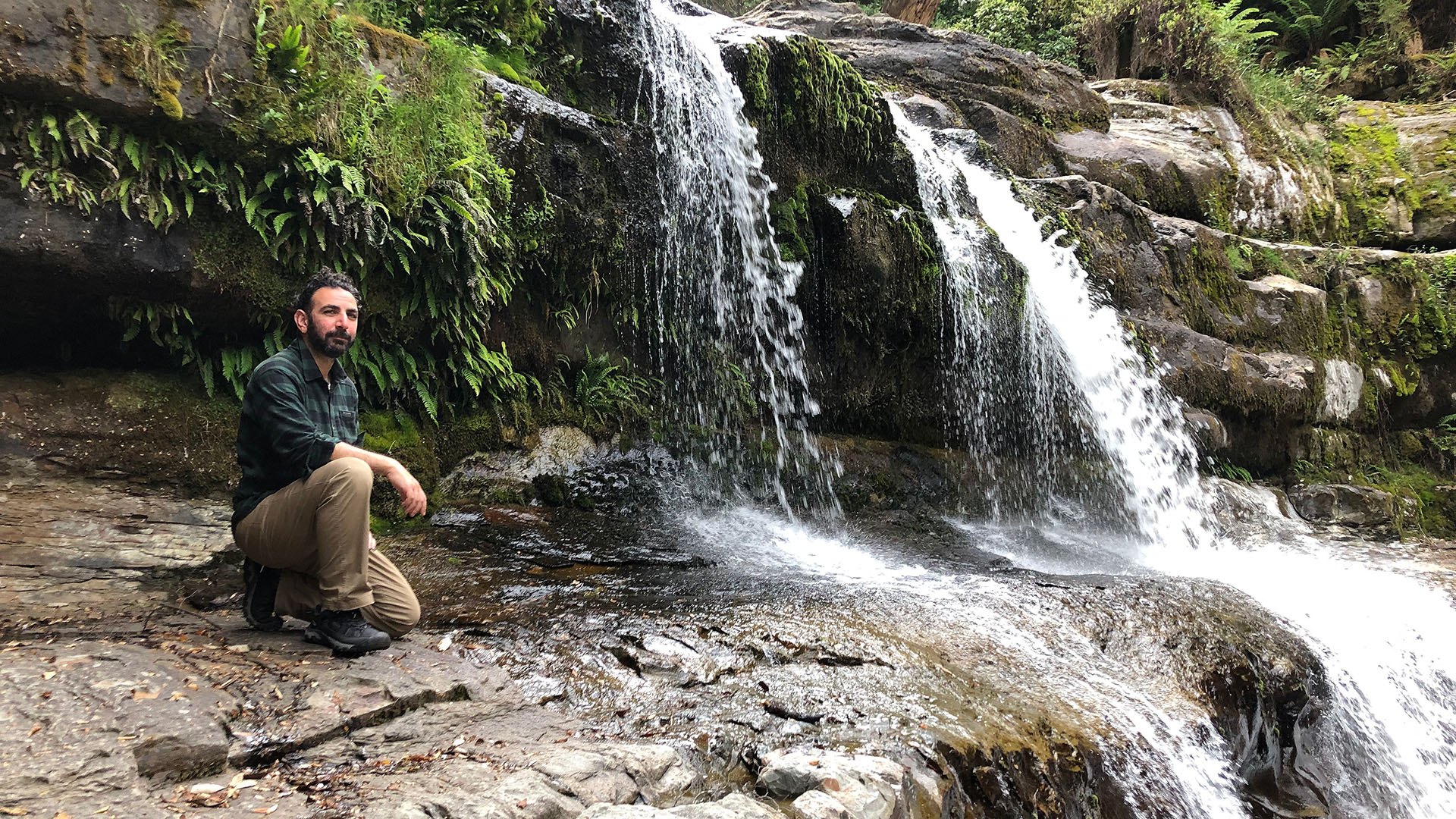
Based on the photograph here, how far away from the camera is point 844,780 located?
2.82m

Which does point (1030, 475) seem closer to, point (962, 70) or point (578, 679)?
point (578, 679)

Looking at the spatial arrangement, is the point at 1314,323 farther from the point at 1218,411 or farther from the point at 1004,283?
the point at 1004,283

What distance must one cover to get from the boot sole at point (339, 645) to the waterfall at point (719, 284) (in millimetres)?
4894

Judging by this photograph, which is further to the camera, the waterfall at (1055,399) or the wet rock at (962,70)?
the wet rock at (962,70)

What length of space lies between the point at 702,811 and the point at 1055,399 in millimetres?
8362

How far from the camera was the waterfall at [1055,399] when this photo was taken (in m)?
9.37

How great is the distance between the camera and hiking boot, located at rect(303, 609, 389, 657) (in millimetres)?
3447

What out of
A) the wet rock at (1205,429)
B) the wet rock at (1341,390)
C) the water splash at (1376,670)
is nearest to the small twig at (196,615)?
the water splash at (1376,670)

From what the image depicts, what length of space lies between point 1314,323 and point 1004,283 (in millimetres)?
6029

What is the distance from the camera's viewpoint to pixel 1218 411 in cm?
1058

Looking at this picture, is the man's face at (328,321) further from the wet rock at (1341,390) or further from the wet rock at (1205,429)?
the wet rock at (1341,390)

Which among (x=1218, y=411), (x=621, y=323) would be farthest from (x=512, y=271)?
(x=1218, y=411)

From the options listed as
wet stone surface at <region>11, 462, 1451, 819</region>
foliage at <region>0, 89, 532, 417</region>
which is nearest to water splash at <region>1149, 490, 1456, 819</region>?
wet stone surface at <region>11, 462, 1451, 819</region>

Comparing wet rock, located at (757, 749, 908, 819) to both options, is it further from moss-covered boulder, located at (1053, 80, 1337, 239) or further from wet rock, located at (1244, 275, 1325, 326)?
moss-covered boulder, located at (1053, 80, 1337, 239)
